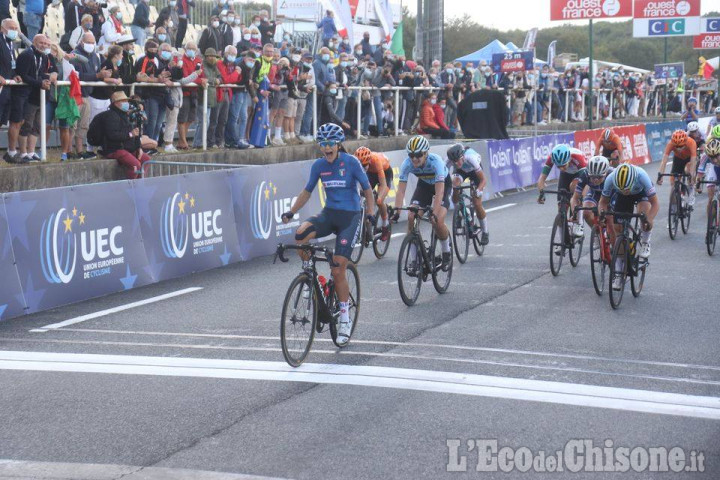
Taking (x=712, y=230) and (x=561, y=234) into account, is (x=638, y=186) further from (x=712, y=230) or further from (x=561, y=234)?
(x=712, y=230)

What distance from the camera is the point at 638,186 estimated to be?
42.1 ft

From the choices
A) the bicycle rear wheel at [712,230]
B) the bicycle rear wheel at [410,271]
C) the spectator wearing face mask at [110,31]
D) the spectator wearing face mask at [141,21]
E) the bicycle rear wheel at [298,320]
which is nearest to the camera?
the bicycle rear wheel at [298,320]

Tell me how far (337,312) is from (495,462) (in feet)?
12.0

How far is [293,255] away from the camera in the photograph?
17.1 m

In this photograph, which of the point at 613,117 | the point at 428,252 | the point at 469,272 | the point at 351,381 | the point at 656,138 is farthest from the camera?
the point at 613,117

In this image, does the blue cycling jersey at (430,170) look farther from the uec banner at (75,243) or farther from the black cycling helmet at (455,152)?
the uec banner at (75,243)

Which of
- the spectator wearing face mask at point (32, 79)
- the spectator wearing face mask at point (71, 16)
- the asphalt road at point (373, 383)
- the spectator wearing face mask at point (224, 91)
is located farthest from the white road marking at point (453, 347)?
the spectator wearing face mask at point (224, 91)

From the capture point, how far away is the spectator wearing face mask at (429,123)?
96.4 feet

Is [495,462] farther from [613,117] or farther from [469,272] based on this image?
[613,117]

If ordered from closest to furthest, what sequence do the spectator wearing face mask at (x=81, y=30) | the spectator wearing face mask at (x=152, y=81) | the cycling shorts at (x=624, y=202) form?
the cycling shorts at (x=624, y=202)
the spectator wearing face mask at (x=81, y=30)
the spectator wearing face mask at (x=152, y=81)

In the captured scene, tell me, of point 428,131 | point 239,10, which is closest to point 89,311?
point 428,131

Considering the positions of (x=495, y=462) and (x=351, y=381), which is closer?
(x=495, y=462)

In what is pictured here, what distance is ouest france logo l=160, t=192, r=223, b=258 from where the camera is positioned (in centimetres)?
1474

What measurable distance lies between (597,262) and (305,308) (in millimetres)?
4838
